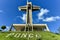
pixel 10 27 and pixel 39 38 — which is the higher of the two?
pixel 10 27

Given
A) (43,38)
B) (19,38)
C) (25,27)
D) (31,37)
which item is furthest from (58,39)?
(25,27)

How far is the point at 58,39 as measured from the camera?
134 feet

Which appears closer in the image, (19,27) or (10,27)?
(10,27)

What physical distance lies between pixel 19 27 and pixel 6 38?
22.1 metres

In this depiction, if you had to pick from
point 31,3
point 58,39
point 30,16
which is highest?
point 31,3

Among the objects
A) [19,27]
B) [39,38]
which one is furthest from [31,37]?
[19,27]

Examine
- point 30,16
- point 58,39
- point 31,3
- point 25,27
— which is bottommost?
point 58,39

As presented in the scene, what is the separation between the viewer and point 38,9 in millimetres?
66375

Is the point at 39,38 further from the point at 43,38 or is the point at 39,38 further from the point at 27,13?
the point at 27,13

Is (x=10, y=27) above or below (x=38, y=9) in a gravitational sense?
below

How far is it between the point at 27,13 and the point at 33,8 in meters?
3.18

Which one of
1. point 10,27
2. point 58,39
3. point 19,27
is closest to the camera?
point 58,39

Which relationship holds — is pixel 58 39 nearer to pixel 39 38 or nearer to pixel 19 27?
pixel 39 38

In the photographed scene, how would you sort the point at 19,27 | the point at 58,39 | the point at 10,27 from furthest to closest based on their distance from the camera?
1. the point at 19,27
2. the point at 10,27
3. the point at 58,39
